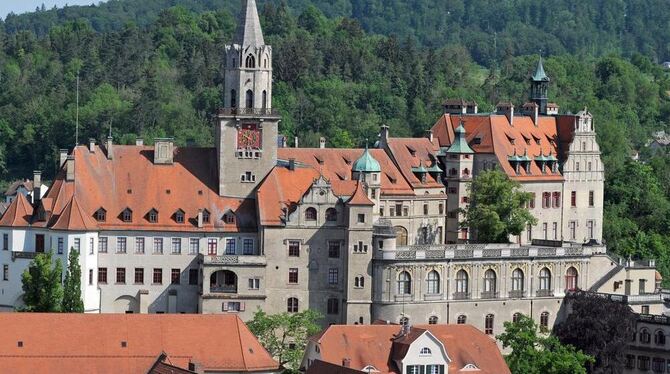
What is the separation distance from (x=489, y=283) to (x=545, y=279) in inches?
154

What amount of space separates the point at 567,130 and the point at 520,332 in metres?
30.5

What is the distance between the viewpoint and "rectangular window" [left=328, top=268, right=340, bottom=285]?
121 meters

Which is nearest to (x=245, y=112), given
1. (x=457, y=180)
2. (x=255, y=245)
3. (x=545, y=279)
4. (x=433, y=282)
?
(x=255, y=245)

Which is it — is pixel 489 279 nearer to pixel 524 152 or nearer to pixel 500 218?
pixel 500 218

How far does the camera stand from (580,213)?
144 m

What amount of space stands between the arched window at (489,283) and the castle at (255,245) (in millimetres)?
104

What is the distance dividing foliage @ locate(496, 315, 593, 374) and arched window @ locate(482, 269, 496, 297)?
3.79 m

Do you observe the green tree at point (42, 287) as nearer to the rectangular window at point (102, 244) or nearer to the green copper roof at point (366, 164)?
the rectangular window at point (102, 244)

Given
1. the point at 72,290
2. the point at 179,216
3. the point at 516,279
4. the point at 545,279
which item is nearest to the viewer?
the point at 72,290

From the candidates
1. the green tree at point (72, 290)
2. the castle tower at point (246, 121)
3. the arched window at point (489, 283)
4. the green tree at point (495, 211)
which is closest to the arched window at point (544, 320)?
the arched window at point (489, 283)

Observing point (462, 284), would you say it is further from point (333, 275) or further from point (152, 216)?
point (152, 216)

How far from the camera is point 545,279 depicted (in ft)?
413

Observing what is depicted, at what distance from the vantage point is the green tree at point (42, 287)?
381 feet

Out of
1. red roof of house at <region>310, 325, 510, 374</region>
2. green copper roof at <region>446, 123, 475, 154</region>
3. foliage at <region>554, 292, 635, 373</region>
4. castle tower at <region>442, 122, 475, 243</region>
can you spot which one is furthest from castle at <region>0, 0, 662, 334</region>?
green copper roof at <region>446, 123, 475, 154</region>
